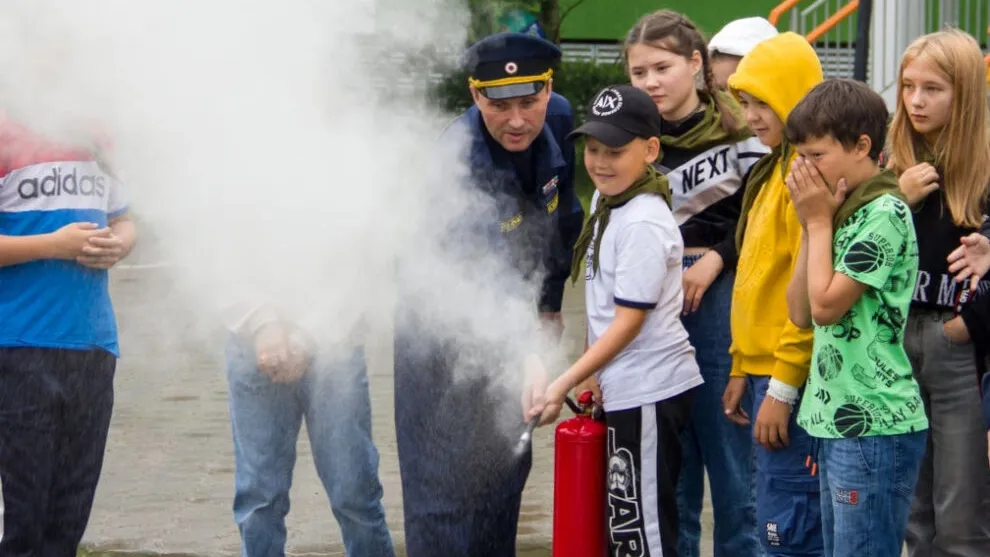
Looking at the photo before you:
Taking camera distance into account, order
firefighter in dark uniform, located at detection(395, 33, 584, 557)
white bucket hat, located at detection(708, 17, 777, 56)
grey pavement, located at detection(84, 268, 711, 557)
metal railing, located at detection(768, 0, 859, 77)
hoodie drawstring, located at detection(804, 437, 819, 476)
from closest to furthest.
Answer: hoodie drawstring, located at detection(804, 437, 819, 476), firefighter in dark uniform, located at detection(395, 33, 584, 557), white bucket hat, located at detection(708, 17, 777, 56), grey pavement, located at detection(84, 268, 711, 557), metal railing, located at detection(768, 0, 859, 77)

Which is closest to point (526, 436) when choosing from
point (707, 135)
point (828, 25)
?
point (707, 135)

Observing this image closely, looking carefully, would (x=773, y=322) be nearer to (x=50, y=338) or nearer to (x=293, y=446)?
(x=293, y=446)

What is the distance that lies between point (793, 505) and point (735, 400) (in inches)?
15.5

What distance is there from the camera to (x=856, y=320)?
357 cm

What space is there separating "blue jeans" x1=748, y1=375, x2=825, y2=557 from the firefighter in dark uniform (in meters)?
0.76

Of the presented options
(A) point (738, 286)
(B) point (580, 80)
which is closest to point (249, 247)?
(A) point (738, 286)

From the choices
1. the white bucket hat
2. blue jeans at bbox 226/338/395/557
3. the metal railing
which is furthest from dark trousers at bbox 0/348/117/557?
the metal railing

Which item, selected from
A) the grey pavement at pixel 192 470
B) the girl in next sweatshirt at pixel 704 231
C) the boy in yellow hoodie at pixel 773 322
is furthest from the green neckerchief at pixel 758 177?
the grey pavement at pixel 192 470

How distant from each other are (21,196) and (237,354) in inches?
30.4

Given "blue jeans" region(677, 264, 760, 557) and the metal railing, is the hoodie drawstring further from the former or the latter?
the metal railing

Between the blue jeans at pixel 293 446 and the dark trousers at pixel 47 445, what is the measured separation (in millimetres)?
435

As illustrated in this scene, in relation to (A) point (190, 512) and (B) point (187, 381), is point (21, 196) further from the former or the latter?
(B) point (187, 381)

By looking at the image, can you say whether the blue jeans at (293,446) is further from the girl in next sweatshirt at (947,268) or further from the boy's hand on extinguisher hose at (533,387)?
the girl in next sweatshirt at (947,268)

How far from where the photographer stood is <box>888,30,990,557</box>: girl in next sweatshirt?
3967mm
